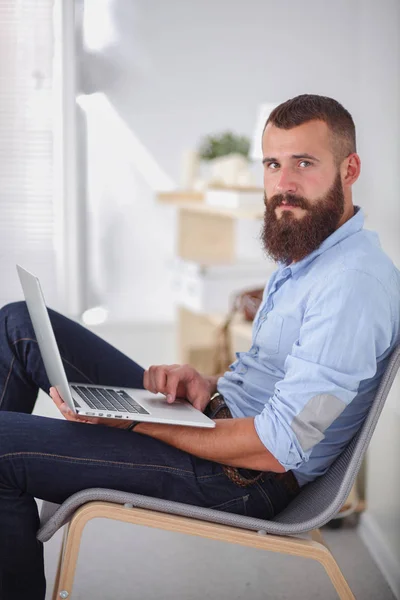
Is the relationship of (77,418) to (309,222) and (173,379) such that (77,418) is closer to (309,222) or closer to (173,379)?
(173,379)

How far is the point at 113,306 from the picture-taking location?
5.12 metres

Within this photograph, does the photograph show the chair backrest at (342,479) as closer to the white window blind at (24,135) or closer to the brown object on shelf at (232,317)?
the brown object on shelf at (232,317)

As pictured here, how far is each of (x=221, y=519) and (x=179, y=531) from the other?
84 mm

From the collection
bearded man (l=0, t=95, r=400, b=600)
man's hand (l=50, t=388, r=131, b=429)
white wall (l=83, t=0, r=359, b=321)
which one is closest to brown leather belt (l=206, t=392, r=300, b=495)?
bearded man (l=0, t=95, r=400, b=600)

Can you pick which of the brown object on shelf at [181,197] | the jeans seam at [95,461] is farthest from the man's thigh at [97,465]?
the brown object on shelf at [181,197]

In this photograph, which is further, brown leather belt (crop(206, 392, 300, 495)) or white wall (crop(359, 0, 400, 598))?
white wall (crop(359, 0, 400, 598))

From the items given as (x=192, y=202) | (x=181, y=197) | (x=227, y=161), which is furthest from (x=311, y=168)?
(x=181, y=197)

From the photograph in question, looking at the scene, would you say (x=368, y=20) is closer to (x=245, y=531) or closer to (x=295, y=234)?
(x=295, y=234)

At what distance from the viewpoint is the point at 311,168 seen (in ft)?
5.53

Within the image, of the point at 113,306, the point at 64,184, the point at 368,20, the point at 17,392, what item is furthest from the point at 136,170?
the point at 17,392

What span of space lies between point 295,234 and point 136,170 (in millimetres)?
3437

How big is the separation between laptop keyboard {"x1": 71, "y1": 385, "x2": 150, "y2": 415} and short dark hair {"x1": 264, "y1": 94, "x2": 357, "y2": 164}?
0.63m

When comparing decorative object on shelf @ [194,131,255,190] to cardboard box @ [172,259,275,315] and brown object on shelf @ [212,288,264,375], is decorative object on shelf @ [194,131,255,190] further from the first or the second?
brown object on shelf @ [212,288,264,375]

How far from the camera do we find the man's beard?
169cm
